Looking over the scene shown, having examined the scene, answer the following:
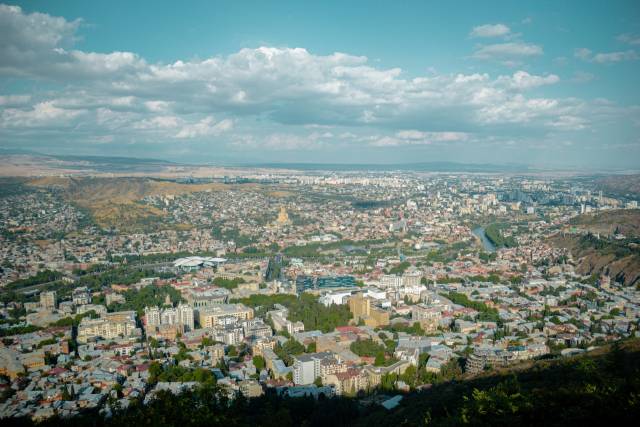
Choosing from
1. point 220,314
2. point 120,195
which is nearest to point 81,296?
point 220,314

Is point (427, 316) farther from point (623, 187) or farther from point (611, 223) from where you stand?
point (623, 187)

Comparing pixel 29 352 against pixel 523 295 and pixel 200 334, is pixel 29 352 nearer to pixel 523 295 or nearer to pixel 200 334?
pixel 200 334

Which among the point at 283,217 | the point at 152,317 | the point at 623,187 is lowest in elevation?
the point at 152,317

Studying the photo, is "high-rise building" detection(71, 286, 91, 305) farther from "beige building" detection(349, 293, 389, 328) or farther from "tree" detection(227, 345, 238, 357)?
"beige building" detection(349, 293, 389, 328)

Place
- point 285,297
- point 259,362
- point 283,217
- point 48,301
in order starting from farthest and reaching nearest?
point 283,217 → point 285,297 → point 48,301 → point 259,362

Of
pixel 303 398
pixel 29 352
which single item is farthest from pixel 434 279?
pixel 29 352

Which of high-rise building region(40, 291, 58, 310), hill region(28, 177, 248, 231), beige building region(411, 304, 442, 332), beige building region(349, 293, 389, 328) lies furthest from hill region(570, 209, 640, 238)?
high-rise building region(40, 291, 58, 310)
